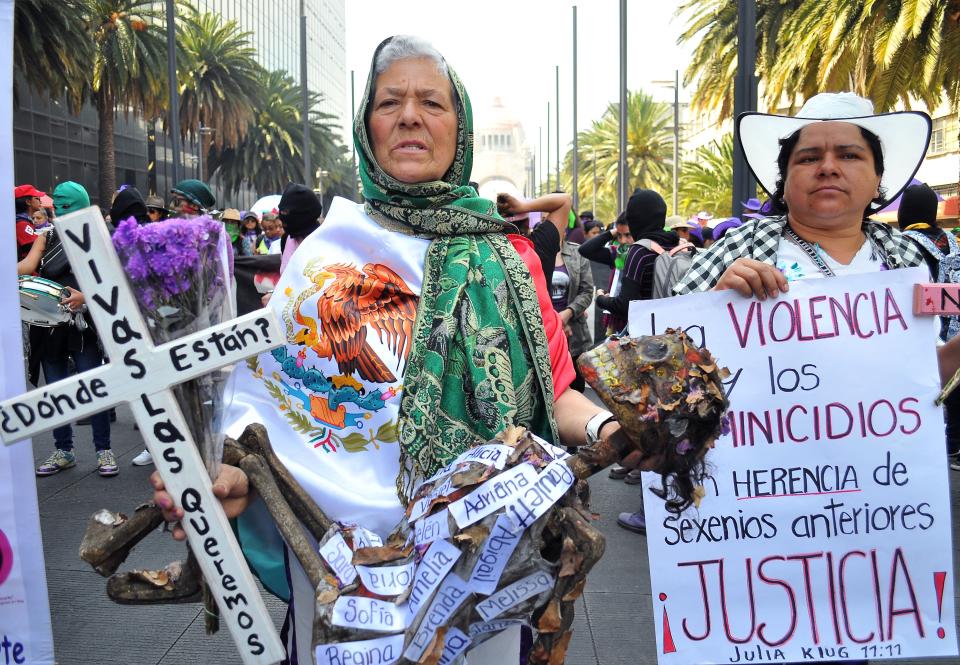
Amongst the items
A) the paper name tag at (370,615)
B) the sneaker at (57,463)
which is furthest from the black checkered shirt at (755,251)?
the sneaker at (57,463)

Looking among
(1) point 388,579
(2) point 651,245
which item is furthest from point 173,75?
(1) point 388,579

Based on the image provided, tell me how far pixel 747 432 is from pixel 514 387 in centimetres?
110

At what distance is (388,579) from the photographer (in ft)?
5.24

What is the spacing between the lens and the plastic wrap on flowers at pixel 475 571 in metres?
1.53

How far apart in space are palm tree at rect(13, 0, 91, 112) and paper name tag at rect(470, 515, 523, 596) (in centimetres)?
2040

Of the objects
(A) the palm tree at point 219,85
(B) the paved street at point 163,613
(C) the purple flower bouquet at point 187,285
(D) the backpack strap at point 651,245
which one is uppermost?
(A) the palm tree at point 219,85

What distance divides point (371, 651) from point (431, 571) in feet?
0.56

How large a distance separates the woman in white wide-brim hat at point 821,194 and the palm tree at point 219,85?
36528mm

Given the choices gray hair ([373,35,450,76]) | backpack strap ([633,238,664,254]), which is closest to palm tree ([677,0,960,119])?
backpack strap ([633,238,664,254])

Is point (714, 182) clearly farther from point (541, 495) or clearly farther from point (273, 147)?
point (541, 495)

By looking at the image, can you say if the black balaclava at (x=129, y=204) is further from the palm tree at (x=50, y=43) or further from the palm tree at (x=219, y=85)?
the palm tree at (x=219, y=85)

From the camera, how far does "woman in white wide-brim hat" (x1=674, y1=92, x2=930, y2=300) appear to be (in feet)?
→ 8.97

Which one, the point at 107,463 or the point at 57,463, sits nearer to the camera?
the point at 107,463

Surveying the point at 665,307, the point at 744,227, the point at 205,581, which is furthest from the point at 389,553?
the point at 744,227
